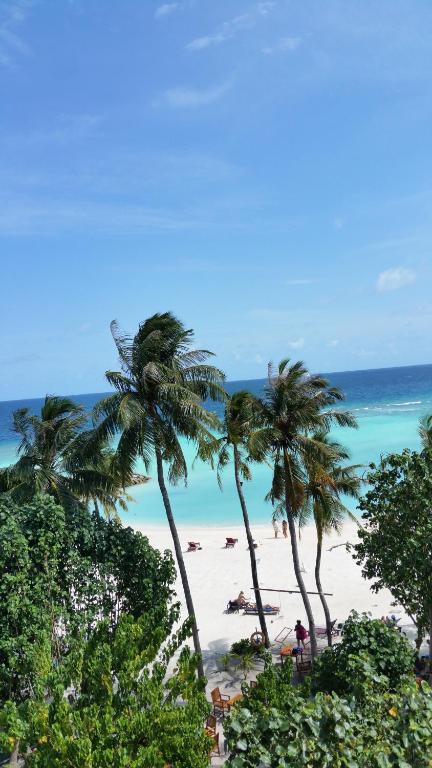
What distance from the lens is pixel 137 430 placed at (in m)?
13.3

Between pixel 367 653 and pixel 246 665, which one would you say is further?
Result: pixel 246 665

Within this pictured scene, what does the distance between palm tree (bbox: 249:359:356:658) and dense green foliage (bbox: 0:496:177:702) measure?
12.6ft

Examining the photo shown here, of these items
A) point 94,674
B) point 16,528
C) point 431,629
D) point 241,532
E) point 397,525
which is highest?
point 16,528

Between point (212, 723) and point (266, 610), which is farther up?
point (212, 723)

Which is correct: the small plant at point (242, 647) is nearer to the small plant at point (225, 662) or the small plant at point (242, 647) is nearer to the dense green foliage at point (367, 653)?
the small plant at point (225, 662)

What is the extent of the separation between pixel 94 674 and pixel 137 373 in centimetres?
723

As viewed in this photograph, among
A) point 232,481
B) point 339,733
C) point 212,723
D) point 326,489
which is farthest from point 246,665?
point 232,481

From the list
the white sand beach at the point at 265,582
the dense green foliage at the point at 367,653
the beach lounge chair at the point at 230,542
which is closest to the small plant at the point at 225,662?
the white sand beach at the point at 265,582

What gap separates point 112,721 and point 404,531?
6936 millimetres

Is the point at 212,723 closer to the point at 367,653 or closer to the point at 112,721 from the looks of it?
the point at 367,653

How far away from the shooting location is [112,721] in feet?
24.6

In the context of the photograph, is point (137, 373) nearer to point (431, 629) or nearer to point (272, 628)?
point (431, 629)

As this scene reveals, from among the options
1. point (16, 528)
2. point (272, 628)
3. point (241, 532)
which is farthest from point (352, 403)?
point (16, 528)

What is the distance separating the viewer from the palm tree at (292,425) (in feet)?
47.0
